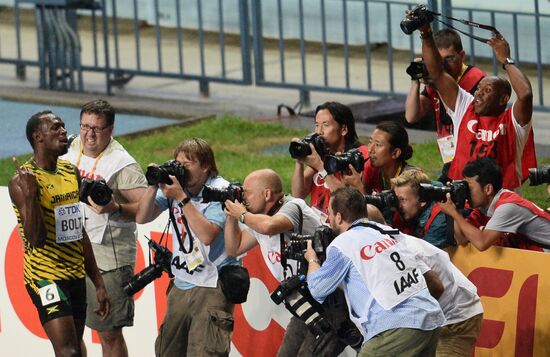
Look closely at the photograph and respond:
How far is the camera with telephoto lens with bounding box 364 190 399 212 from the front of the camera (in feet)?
32.2

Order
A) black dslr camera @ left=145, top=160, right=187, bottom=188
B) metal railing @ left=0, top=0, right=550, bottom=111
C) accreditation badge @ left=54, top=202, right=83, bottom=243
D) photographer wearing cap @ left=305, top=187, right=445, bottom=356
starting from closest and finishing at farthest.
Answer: photographer wearing cap @ left=305, top=187, right=445, bottom=356
black dslr camera @ left=145, top=160, right=187, bottom=188
accreditation badge @ left=54, top=202, right=83, bottom=243
metal railing @ left=0, top=0, right=550, bottom=111

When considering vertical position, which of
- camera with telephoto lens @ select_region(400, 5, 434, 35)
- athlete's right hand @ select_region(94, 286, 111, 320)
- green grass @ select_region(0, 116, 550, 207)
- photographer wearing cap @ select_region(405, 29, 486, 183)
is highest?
camera with telephoto lens @ select_region(400, 5, 434, 35)

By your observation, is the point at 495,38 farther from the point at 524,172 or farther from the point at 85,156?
the point at 85,156

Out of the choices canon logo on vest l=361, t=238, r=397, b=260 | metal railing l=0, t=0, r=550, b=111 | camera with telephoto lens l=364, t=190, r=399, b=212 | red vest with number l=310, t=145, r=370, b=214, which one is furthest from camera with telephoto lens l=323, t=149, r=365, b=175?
metal railing l=0, t=0, r=550, b=111

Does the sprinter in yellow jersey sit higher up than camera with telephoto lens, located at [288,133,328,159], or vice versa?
camera with telephoto lens, located at [288,133,328,159]

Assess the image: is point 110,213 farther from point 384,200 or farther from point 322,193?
point 384,200

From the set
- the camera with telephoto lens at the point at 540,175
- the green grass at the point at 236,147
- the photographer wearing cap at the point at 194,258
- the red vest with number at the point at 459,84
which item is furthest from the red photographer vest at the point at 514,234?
the green grass at the point at 236,147

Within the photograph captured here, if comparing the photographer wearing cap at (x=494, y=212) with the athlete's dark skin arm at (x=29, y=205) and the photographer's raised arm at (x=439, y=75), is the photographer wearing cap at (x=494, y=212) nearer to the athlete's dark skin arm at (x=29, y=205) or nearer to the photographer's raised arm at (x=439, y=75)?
the photographer's raised arm at (x=439, y=75)

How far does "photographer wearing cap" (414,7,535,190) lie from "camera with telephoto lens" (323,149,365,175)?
3.06 feet

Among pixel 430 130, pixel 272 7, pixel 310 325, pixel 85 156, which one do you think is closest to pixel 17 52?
pixel 272 7

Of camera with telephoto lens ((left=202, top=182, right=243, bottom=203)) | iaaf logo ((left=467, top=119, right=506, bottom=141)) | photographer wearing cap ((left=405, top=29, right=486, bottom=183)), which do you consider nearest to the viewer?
camera with telephoto lens ((left=202, top=182, right=243, bottom=203))

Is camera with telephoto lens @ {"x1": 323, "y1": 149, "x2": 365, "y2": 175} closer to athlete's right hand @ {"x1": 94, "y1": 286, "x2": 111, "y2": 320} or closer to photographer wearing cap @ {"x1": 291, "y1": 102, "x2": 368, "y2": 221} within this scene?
photographer wearing cap @ {"x1": 291, "y1": 102, "x2": 368, "y2": 221}

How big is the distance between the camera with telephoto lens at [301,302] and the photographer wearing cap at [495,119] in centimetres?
181

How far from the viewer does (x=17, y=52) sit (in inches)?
859
